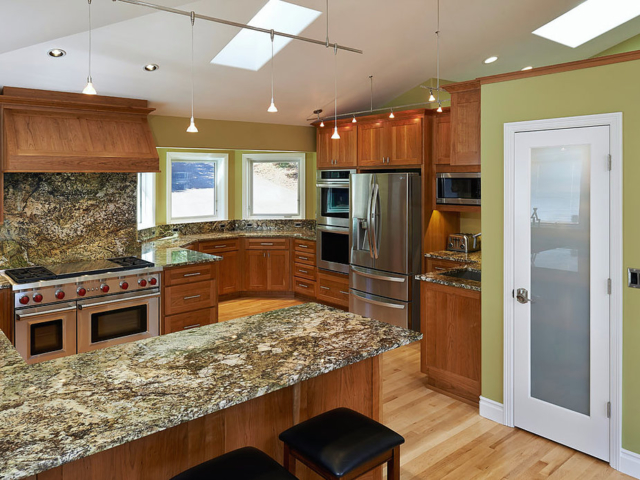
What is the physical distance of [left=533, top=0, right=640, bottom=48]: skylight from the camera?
4.54 m

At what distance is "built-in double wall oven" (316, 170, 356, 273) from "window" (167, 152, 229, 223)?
5.06 feet

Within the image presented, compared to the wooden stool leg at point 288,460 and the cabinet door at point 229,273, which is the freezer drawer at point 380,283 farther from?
the wooden stool leg at point 288,460

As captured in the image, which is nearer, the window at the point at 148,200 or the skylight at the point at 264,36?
the skylight at the point at 264,36

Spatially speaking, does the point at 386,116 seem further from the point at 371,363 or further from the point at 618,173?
the point at 371,363

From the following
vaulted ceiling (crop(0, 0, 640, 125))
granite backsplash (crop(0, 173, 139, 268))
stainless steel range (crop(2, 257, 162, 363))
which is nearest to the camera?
vaulted ceiling (crop(0, 0, 640, 125))

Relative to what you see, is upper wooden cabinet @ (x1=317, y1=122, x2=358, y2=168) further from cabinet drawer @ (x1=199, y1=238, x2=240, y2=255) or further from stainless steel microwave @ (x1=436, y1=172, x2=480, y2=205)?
cabinet drawer @ (x1=199, y1=238, x2=240, y2=255)

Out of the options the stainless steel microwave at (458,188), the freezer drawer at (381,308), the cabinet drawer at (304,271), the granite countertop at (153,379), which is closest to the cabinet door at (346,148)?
the stainless steel microwave at (458,188)

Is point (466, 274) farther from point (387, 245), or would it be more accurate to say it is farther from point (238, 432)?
point (238, 432)

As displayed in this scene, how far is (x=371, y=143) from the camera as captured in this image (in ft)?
19.1

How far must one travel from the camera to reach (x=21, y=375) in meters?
1.75

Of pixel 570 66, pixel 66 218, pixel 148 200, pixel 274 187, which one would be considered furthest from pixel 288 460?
pixel 274 187

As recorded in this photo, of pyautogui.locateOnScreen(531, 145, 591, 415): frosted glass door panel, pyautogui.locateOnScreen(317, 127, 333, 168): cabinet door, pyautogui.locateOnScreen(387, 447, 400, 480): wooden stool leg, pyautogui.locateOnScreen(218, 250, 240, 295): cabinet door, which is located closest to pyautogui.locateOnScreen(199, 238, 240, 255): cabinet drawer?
pyautogui.locateOnScreen(218, 250, 240, 295): cabinet door

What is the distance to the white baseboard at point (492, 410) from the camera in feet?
11.1

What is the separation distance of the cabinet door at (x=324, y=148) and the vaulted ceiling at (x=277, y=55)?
0.40m
